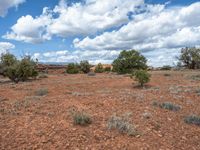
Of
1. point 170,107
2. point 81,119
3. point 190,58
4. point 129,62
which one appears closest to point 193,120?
point 170,107

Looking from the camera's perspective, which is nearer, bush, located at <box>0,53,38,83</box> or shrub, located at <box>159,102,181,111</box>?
shrub, located at <box>159,102,181,111</box>

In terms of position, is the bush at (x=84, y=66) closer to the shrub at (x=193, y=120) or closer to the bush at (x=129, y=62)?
the bush at (x=129, y=62)

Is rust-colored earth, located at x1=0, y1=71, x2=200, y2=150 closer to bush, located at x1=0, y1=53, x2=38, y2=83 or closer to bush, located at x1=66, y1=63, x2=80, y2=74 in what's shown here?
bush, located at x1=0, y1=53, x2=38, y2=83

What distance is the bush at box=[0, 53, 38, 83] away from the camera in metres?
33.9

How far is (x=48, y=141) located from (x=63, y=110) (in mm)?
2856

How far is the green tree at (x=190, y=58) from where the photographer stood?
188 feet

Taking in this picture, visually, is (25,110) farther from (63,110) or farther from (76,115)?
(76,115)

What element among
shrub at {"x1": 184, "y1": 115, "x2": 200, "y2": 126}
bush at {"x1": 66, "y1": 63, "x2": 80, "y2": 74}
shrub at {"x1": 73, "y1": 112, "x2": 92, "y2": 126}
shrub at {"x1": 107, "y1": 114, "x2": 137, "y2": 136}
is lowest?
shrub at {"x1": 184, "y1": 115, "x2": 200, "y2": 126}

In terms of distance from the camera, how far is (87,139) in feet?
26.4

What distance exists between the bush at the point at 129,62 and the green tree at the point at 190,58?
15.0 m

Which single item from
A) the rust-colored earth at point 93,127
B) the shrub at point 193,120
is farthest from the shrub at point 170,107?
the shrub at point 193,120

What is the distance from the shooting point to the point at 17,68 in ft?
111

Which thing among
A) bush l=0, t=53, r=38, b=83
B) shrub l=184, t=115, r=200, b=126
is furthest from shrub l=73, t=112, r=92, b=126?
bush l=0, t=53, r=38, b=83

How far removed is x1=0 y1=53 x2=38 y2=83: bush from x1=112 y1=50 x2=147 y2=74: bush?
1434cm
